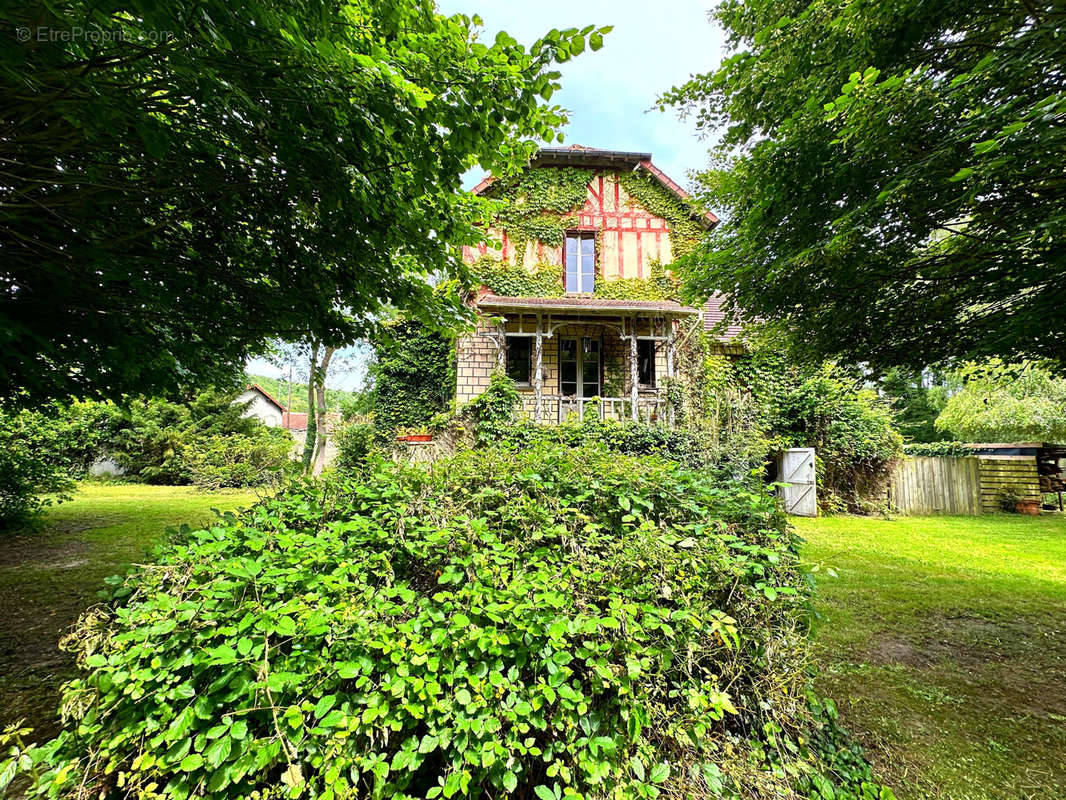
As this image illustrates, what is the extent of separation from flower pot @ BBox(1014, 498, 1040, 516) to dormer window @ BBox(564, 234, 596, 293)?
12.5 metres

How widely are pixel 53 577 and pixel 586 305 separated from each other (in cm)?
1072

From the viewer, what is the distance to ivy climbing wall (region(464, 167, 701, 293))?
40.2 feet

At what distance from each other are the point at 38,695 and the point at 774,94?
783 cm

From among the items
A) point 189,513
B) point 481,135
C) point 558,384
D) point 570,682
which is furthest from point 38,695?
point 558,384

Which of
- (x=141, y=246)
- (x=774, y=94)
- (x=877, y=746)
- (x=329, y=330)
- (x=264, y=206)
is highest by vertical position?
(x=774, y=94)

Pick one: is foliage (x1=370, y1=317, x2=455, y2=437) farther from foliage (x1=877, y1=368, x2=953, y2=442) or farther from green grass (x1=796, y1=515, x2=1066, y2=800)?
foliage (x1=877, y1=368, x2=953, y2=442)

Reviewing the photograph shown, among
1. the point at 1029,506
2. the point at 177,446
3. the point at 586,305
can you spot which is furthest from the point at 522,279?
the point at 177,446

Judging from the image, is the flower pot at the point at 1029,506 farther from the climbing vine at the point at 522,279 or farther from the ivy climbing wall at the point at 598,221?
the climbing vine at the point at 522,279

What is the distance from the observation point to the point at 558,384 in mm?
12406

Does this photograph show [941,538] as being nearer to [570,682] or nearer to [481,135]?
[570,682]

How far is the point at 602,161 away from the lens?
41.1ft

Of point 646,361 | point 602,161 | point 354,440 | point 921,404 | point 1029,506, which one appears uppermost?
point 602,161

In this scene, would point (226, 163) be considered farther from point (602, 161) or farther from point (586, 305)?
point (602, 161)

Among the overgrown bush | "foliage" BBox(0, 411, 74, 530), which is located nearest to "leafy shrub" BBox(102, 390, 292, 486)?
"foliage" BBox(0, 411, 74, 530)
